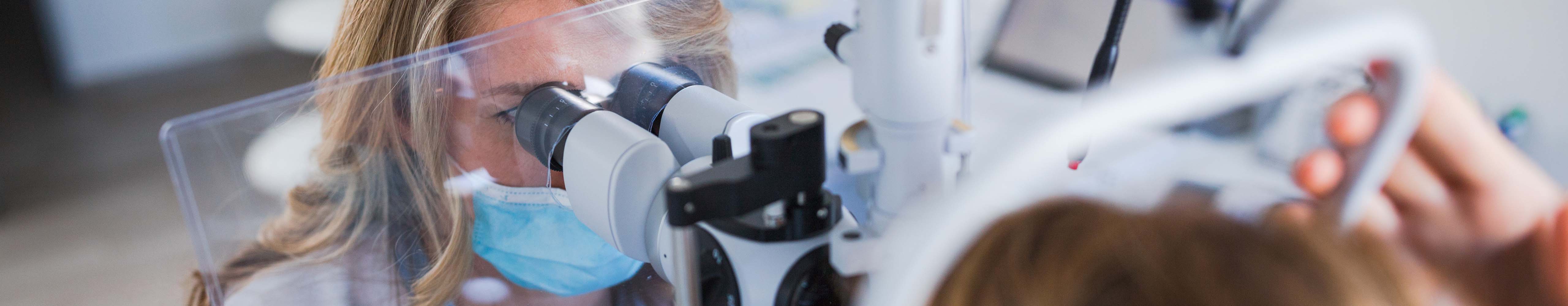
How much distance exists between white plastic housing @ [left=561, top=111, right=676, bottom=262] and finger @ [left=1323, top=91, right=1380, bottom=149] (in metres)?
0.38

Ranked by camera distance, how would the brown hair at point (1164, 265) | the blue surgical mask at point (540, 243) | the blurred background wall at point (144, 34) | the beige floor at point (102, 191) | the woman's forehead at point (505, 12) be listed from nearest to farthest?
the brown hair at point (1164, 265) → the blue surgical mask at point (540, 243) → the woman's forehead at point (505, 12) → the beige floor at point (102, 191) → the blurred background wall at point (144, 34)

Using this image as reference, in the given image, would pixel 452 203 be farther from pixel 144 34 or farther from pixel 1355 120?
pixel 144 34

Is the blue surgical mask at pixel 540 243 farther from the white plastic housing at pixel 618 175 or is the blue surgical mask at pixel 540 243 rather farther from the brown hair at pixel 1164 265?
the brown hair at pixel 1164 265

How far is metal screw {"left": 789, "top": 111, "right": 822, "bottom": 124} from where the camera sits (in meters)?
0.43

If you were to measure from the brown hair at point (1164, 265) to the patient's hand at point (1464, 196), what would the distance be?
1.01 ft

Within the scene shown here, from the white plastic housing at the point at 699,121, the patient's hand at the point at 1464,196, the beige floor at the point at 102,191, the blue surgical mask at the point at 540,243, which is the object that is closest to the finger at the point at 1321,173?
the patient's hand at the point at 1464,196

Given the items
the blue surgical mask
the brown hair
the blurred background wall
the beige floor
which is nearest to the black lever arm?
the brown hair

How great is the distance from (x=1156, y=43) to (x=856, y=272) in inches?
51.1

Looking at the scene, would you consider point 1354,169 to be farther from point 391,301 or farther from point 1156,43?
point 1156,43

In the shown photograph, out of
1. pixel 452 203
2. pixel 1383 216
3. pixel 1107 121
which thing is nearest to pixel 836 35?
pixel 1107 121

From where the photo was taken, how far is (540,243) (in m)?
0.66

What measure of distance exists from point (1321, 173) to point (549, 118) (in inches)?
18.4

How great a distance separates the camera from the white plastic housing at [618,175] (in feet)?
1.69

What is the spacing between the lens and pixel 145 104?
2.94m
